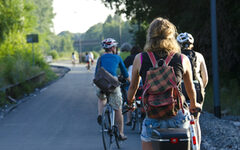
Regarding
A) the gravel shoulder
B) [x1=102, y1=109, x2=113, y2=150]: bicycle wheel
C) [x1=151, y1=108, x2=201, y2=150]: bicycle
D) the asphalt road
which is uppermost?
[x1=151, y1=108, x2=201, y2=150]: bicycle

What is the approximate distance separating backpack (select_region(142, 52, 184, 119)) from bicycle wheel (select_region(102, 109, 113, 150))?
3.64 meters

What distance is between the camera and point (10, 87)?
17.5 m

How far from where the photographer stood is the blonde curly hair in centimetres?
400

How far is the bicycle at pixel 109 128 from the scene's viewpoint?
754 centimetres

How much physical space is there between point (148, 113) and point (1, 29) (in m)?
26.6

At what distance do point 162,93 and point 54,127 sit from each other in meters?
7.42

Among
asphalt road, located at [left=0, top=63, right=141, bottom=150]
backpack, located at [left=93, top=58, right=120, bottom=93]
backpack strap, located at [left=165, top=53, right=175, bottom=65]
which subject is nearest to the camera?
backpack strap, located at [left=165, top=53, right=175, bottom=65]

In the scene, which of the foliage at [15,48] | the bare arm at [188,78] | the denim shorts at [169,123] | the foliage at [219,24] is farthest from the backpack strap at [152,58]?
the foliage at [15,48]

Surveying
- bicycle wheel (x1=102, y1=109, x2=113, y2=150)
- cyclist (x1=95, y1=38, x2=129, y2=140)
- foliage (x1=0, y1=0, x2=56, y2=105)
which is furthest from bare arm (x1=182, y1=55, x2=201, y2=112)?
foliage (x1=0, y1=0, x2=56, y2=105)

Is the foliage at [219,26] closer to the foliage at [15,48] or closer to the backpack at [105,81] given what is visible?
the foliage at [15,48]

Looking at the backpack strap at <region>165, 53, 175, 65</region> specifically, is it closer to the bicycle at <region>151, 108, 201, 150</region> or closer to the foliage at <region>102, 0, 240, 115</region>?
the bicycle at <region>151, 108, 201, 150</region>

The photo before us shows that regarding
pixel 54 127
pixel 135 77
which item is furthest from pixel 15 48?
pixel 135 77

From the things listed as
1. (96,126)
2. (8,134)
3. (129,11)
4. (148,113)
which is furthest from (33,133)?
(129,11)

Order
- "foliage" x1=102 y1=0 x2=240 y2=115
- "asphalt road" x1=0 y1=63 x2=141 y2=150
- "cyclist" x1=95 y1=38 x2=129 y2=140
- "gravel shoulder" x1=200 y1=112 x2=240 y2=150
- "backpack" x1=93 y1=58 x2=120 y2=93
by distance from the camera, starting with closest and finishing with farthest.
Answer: "gravel shoulder" x1=200 y1=112 x2=240 y2=150
"backpack" x1=93 y1=58 x2=120 y2=93
"cyclist" x1=95 y1=38 x2=129 y2=140
"asphalt road" x1=0 y1=63 x2=141 y2=150
"foliage" x1=102 y1=0 x2=240 y2=115
